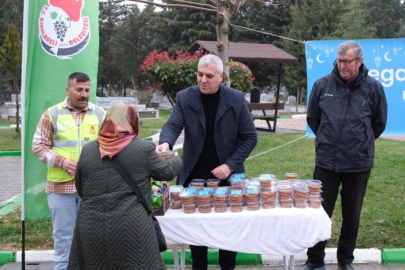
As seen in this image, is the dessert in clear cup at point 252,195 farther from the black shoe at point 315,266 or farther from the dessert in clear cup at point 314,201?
the black shoe at point 315,266

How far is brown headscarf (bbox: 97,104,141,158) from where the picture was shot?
2.67m

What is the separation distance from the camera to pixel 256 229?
10.5 feet

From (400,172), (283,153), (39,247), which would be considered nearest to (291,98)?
(283,153)

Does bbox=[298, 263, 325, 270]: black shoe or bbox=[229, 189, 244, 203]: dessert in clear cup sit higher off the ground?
bbox=[229, 189, 244, 203]: dessert in clear cup

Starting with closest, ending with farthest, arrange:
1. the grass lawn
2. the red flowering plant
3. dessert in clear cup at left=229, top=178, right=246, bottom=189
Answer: dessert in clear cup at left=229, top=178, right=246, bottom=189 → the grass lawn → the red flowering plant

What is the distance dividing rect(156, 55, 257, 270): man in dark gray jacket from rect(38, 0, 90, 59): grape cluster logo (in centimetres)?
117

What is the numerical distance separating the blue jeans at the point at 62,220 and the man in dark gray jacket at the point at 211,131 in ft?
3.10

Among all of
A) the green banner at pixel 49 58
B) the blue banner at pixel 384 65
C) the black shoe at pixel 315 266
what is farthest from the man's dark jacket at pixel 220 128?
the blue banner at pixel 384 65

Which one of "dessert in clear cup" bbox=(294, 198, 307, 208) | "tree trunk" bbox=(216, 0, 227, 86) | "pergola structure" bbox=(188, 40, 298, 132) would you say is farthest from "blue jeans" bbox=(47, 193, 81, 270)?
"pergola structure" bbox=(188, 40, 298, 132)

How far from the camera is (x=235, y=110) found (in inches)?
154

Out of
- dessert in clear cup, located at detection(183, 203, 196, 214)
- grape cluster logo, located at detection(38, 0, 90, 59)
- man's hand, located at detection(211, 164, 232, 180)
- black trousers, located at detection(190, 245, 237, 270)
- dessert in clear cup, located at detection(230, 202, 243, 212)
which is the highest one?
grape cluster logo, located at detection(38, 0, 90, 59)

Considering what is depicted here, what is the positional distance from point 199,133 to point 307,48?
3.75 m

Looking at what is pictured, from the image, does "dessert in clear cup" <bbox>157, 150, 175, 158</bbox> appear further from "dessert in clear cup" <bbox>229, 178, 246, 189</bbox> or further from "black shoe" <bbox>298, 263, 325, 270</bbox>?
"black shoe" <bbox>298, 263, 325, 270</bbox>

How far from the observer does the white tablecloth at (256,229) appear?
3.18 m
